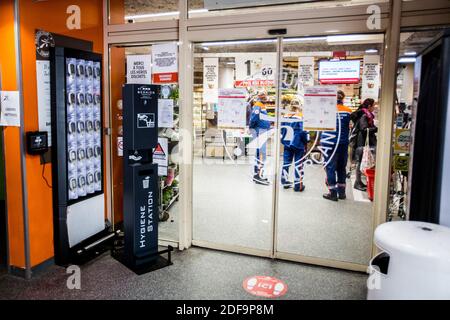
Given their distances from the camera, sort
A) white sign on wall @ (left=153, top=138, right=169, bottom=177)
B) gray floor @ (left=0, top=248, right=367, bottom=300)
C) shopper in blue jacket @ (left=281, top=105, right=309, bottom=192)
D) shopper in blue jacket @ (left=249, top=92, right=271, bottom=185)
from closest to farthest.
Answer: gray floor @ (left=0, top=248, right=367, bottom=300) < shopper in blue jacket @ (left=281, top=105, right=309, bottom=192) < shopper in blue jacket @ (left=249, top=92, right=271, bottom=185) < white sign on wall @ (left=153, top=138, right=169, bottom=177)

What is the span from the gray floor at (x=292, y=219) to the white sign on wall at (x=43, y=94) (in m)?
2.05

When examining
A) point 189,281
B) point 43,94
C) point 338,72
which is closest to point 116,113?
point 43,94

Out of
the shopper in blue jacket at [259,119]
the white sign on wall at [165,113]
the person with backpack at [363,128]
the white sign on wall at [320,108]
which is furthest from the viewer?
the white sign on wall at [165,113]

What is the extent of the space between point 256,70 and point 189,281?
7.56ft

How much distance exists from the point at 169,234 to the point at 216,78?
199cm

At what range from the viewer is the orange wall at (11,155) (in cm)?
323

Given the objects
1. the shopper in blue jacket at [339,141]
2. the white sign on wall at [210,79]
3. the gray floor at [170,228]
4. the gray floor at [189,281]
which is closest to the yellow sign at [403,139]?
the shopper in blue jacket at [339,141]

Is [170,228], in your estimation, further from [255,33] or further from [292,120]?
[255,33]

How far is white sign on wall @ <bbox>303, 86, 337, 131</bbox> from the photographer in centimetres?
369

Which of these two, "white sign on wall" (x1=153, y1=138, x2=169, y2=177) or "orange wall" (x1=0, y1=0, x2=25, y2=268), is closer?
"orange wall" (x1=0, y1=0, x2=25, y2=268)

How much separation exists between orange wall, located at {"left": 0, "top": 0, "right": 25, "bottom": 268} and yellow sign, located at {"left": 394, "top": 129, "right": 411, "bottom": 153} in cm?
349

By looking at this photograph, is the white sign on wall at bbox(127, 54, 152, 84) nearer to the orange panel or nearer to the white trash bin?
the orange panel

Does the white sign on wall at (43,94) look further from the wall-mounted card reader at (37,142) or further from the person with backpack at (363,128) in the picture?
the person with backpack at (363,128)

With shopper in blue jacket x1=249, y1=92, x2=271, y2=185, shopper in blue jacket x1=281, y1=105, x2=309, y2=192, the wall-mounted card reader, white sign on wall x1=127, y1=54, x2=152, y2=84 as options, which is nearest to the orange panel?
white sign on wall x1=127, y1=54, x2=152, y2=84
